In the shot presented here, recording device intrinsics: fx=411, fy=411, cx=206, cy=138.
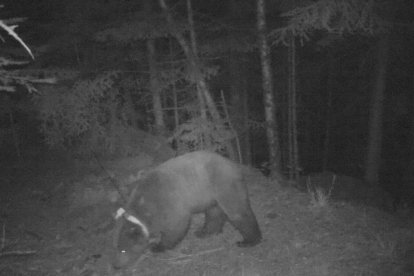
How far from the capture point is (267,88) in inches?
433

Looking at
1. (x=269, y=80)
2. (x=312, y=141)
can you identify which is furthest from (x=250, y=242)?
(x=312, y=141)

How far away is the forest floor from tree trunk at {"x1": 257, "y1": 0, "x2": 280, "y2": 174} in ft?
2.65

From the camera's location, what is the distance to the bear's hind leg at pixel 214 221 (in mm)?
8445

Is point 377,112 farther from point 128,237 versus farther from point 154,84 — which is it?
point 128,237

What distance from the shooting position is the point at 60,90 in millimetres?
13406

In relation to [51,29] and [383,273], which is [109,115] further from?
[383,273]

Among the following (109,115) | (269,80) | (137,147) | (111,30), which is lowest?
(137,147)

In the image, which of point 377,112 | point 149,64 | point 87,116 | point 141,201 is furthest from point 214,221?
point 377,112

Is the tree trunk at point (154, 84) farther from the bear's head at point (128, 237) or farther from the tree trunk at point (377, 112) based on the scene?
the tree trunk at point (377, 112)

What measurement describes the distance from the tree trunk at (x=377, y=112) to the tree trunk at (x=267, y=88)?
762 centimetres

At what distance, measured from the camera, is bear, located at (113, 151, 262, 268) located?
7512mm

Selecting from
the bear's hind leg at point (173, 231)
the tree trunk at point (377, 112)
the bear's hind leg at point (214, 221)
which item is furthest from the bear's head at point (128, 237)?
the tree trunk at point (377, 112)

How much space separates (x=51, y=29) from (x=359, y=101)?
17.6 metres

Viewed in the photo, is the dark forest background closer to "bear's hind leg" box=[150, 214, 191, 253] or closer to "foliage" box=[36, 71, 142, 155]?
"foliage" box=[36, 71, 142, 155]
